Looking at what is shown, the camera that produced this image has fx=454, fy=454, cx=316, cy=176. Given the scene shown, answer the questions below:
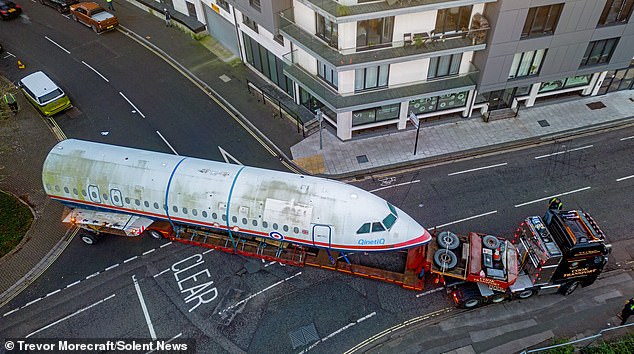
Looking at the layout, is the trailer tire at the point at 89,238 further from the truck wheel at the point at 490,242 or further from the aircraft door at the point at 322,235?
the truck wheel at the point at 490,242

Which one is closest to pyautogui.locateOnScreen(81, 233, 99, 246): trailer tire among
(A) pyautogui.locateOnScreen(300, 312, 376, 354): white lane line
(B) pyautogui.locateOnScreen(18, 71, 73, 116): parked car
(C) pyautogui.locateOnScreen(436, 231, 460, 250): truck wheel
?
(B) pyautogui.locateOnScreen(18, 71, 73, 116): parked car

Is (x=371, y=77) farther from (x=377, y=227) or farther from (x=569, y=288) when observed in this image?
(x=569, y=288)

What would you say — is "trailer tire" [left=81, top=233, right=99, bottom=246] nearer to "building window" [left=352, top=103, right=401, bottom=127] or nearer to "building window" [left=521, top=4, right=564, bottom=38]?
"building window" [left=352, top=103, right=401, bottom=127]

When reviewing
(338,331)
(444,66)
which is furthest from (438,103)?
(338,331)

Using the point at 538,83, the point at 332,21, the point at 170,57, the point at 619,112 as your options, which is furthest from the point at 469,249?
the point at 170,57

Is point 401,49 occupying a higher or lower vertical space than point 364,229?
higher

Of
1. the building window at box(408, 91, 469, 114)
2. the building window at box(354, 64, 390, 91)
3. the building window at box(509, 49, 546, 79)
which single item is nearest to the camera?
the building window at box(354, 64, 390, 91)
